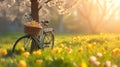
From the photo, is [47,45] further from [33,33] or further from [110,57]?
[110,57]

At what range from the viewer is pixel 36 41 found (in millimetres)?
11148

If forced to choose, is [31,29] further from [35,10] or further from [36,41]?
[35,10]

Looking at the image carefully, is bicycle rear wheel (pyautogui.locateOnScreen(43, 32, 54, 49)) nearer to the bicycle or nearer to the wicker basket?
the bicycle

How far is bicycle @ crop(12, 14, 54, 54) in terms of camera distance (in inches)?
438

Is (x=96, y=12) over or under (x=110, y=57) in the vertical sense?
under

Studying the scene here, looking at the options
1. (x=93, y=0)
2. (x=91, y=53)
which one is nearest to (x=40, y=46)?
(x=91, y=53)

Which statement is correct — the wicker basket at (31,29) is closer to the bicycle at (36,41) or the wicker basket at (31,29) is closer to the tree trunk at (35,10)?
the bicycle at (36,41)

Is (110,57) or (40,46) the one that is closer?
(110,57)

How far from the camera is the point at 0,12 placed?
45031 mm

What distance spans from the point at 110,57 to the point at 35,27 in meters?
3.37

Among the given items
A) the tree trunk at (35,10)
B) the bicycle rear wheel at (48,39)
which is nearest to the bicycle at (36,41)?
the bicycle rear wheel at (48,39)

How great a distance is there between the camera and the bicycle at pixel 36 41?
36.5 feet

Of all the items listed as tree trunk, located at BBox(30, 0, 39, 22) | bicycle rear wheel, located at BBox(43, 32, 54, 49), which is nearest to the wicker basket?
bicycle rear wheel, located at BBox(43, 32, 54, 49)

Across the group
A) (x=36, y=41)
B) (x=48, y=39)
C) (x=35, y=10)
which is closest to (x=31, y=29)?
(x=36, y=41)
